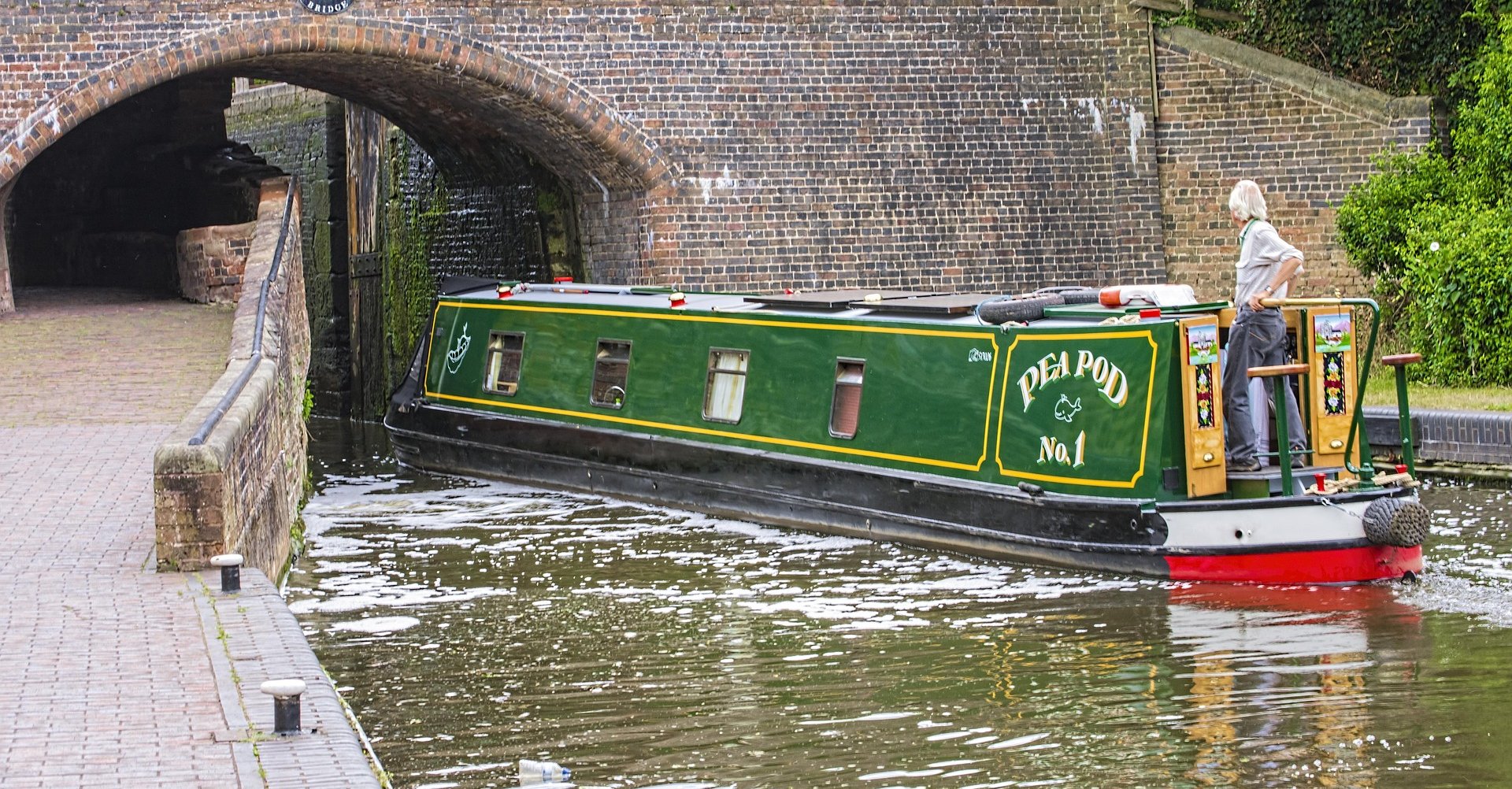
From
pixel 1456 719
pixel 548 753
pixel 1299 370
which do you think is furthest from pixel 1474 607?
pixel 548 753

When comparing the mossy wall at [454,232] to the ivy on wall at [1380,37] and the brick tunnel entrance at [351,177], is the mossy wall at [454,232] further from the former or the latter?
the ivy on wall at [1380,37]

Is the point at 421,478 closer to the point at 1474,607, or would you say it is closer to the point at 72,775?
the point at 1474,607

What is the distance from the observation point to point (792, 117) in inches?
626

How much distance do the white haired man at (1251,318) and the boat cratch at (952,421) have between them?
0.12 meters

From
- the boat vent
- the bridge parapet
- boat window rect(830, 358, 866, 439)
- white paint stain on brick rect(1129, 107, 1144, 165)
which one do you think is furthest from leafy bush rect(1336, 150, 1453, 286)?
the bridge parapet

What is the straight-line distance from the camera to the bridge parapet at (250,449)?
7.32m

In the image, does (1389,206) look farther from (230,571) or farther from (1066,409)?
(230,571)

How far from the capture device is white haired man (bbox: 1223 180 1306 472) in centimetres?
895

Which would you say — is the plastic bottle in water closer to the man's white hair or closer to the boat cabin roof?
the boat cabin roof

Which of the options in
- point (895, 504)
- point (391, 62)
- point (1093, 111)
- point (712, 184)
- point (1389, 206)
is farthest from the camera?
point (1093, 111)

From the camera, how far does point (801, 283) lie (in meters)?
16.0

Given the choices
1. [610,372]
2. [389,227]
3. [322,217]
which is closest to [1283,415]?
[610,372]

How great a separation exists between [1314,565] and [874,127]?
8287 millimetres

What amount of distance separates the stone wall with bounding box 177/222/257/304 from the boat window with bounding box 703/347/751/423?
15.8 feet
